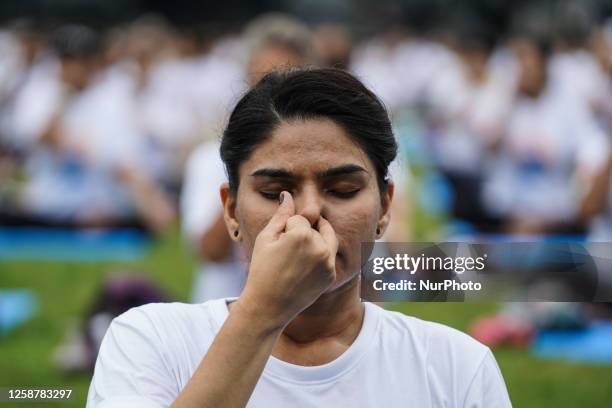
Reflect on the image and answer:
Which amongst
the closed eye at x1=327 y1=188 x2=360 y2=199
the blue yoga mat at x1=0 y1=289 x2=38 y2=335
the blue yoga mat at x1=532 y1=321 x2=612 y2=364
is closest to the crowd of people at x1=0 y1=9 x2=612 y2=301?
the closed eye at x1=327 y1=188 x2=360 y2=199

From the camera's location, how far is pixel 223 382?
1.63 meters

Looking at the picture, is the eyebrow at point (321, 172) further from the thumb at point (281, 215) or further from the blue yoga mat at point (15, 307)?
the blue yoga mat at point (15, 307)

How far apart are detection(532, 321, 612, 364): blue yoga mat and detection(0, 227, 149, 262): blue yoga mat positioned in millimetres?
4707

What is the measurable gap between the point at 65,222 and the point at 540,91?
14.3 feet

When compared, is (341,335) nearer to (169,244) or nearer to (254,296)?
(254,296)

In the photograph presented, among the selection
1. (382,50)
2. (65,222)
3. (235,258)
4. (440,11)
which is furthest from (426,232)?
(440,11)

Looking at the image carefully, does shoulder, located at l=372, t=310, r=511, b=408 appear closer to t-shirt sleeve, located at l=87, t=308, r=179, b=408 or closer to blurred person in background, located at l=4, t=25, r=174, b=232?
t-shirt sleeve, located at l=87, t=308, r=179, b=408

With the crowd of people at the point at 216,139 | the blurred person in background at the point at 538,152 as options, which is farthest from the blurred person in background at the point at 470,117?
the blurred person in background at the point at 538,152

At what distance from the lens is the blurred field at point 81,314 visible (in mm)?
4254

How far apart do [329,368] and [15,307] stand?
624 cm

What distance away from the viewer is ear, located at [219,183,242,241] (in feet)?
6.66

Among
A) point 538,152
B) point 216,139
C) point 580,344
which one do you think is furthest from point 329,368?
point 538,152

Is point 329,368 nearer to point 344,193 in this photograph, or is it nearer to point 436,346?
point 436,346

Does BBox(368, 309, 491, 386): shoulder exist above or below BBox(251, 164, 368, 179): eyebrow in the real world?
below
